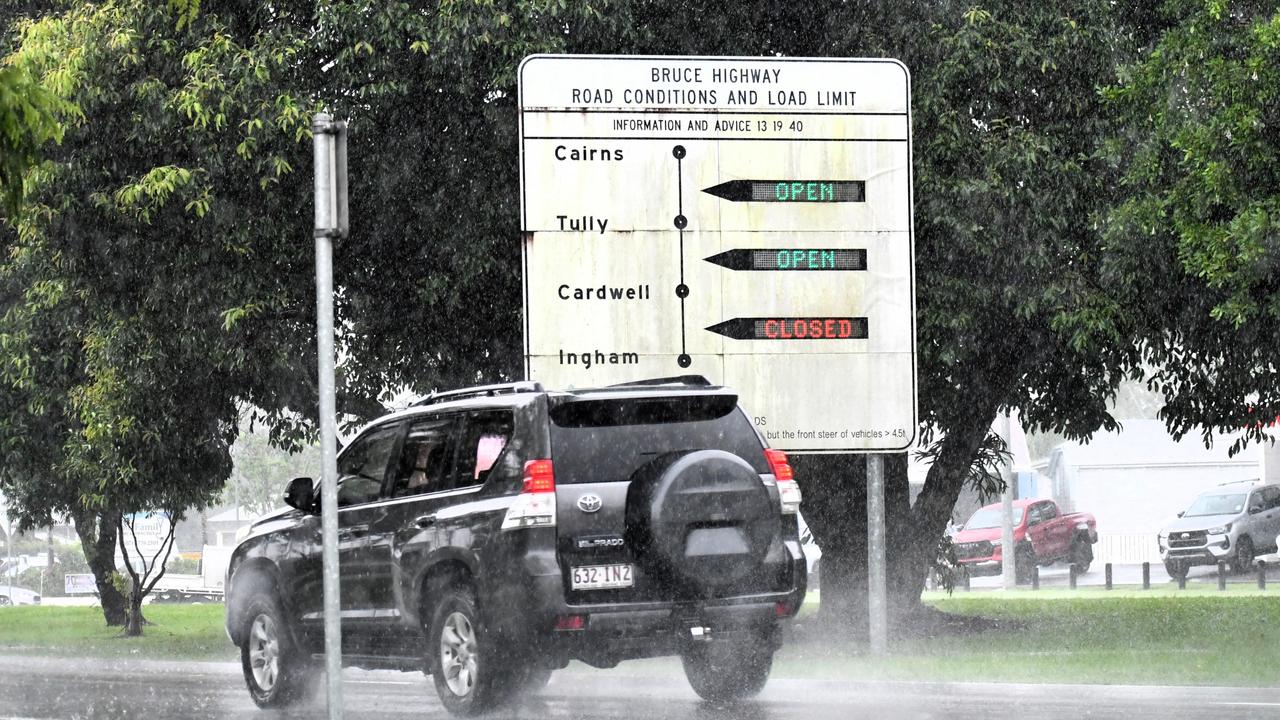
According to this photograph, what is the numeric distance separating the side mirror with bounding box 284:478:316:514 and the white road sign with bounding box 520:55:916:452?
4.13m

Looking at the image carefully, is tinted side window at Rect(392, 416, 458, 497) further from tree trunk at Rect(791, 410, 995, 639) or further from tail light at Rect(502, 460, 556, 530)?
tree trunk at Rect(791, 410, 995, 639)

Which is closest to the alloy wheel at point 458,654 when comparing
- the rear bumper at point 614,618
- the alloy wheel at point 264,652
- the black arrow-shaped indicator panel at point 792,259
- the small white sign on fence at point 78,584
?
the rear bumper at point 614,618

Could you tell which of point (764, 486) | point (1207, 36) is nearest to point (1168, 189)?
point (1207, 36)

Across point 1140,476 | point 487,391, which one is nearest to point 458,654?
point 487,391

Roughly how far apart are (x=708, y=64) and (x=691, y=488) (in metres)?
6.71

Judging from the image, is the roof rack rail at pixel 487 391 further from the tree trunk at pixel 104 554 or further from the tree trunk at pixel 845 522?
the tree trunk at pixel 104 554

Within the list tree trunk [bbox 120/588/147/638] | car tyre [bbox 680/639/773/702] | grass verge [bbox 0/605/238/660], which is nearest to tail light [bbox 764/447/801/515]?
car tyre [bbox 680/639/773/702]

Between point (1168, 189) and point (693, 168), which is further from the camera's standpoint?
point (1168, 189)

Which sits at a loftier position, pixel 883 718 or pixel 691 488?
pixel 691 488

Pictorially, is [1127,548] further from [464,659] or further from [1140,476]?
[464,659]

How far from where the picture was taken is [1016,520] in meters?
49.8

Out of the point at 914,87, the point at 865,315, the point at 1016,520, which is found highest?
the point at 914,87

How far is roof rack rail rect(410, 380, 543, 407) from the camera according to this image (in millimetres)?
10703

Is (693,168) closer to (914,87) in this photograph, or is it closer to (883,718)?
(914,87)
